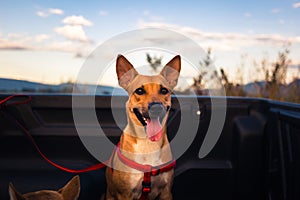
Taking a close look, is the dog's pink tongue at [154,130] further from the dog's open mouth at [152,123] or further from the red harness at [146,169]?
the red harness at [146,169]

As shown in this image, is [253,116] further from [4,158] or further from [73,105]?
[4,158]

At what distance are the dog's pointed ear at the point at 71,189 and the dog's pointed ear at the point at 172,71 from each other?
3.54 ft

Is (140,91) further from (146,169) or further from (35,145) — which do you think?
(35,145)

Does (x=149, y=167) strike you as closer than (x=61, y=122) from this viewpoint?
Yes

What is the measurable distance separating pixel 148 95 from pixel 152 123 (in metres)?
0.22

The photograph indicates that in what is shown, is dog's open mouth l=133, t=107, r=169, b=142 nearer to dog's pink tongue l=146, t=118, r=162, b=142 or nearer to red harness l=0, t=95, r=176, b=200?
dog's pink tongue l=146, t=118, r=162, b=142

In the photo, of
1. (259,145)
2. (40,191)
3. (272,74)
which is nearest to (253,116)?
(259,145)

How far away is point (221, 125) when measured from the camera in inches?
116

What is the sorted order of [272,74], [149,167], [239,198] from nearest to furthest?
[149,167] < [239,198] < [272,74]

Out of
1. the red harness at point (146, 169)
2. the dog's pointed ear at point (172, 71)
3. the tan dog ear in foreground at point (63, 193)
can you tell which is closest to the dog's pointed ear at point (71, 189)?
the tan dog ear in foreground at point (63, 193)

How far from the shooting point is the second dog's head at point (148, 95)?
2707 millimetres

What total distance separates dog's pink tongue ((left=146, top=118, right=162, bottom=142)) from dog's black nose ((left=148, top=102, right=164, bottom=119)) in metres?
0.06

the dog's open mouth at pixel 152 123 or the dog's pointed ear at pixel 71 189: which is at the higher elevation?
the dog's open mouth at pixel 152 123

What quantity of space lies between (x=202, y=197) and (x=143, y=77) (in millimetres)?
1116
